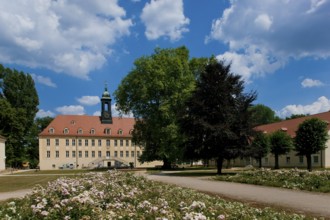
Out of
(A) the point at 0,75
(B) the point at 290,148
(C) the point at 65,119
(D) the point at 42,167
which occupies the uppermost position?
(A) the point at 0,75

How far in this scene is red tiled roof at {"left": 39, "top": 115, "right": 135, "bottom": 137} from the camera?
80.1 meters

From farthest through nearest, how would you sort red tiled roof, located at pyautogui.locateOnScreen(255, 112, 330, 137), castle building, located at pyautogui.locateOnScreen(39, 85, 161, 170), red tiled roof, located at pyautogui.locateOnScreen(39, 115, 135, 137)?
red tiled roof, located at pyautogui.locateOnScreen(39, 115, 135, 137) → castle building, located at pyautogui.locateOnScreen(39, 85, 161, 170) → red tiled roof, located at pyautogui.locateOnScreen(255, 112, 330, 137)

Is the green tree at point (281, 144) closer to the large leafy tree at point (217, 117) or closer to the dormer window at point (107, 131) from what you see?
the large leafy tree at point (217, 117)

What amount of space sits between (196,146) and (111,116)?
57.3 m

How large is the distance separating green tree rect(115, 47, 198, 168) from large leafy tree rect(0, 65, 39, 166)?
88.4 ft

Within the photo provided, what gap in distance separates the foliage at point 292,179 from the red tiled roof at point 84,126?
62512mm

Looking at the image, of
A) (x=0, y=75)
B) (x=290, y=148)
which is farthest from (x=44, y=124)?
(x=290, y=148)

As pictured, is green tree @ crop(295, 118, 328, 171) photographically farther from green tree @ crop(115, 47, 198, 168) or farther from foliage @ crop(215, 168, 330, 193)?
foliage @ crop(215, 168, 330, 193)

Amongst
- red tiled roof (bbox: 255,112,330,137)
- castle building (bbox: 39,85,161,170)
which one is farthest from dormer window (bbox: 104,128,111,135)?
red tiled roof (bbox: 255,112,330,137)

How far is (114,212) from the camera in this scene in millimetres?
5992

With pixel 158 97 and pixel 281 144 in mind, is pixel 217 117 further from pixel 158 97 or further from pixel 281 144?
pixel 281 144

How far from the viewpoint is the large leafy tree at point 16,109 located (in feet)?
220

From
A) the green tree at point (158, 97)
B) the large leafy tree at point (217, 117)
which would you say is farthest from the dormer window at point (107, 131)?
the large leafy tree at point (217, 117)

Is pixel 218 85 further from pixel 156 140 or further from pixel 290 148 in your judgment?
pixel 290 148
